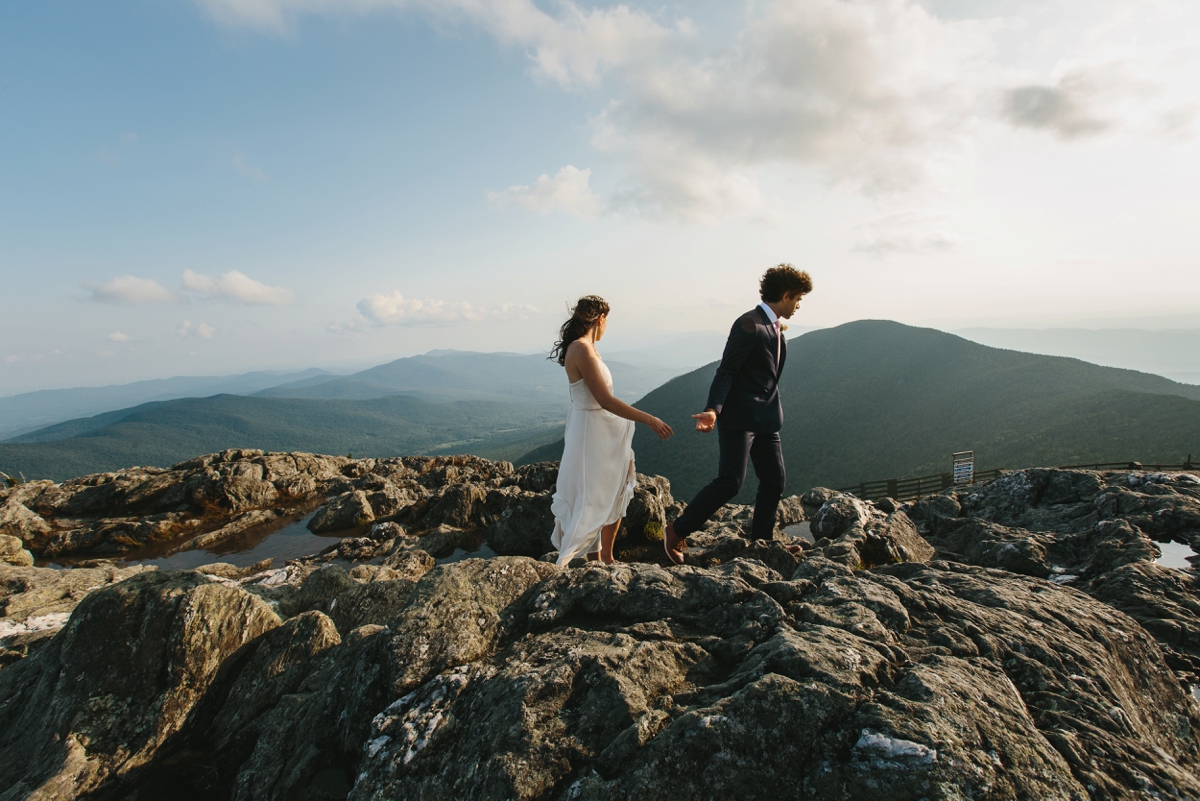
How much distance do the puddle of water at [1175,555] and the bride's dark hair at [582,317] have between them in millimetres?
6349

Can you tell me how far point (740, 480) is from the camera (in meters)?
5.89

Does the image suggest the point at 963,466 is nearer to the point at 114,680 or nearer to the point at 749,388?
the point at 749,388

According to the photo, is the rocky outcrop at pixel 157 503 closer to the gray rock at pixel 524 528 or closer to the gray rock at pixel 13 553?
the gray rock at pixel 13 553

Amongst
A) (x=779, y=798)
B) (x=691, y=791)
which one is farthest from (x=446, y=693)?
(x=779, y=798)

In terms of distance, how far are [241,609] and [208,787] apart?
4.56 ft

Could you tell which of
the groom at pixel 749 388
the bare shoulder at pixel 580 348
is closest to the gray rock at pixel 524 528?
the groom at pixel 749 388

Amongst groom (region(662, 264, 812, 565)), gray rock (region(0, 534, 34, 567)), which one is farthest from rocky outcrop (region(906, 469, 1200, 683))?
gray rock (region(0, 534, 34, 567))

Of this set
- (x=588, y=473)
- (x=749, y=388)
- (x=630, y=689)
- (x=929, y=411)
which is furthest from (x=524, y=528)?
(x=929, y=411)

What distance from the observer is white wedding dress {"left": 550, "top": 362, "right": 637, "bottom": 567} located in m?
6.02

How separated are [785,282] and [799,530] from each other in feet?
18.8

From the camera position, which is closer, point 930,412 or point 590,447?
point 590,447

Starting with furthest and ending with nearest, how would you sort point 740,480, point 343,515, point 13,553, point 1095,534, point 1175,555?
point 343,515, point 13,553, point 1095,534, point 740,480, point 1175,555

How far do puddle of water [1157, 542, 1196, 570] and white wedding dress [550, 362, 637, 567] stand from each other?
5658 millimetres

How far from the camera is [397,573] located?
7.89 meters
